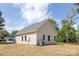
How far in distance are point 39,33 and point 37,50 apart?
349 millimetres

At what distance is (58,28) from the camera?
1478 cm

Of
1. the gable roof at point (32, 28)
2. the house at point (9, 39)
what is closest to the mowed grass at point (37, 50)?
the house at point (9, 39)

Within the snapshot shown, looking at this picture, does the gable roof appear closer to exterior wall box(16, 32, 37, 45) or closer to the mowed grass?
exterior wall box(16, 32, 37, 45)

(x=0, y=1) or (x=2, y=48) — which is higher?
(x=0, y=1)

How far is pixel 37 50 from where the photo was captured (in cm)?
1473

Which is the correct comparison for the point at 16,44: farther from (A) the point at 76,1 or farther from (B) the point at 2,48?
(A) the point at 76,1

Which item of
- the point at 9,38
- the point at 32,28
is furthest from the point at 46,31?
the point at 9,38

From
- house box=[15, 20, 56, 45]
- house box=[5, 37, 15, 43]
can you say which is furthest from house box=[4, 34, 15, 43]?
house box=[15, 20, 56, 45]

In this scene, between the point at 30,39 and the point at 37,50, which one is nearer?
the point at 37,50

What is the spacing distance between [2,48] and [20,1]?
3.25 ft

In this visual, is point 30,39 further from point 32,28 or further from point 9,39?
point 9,39

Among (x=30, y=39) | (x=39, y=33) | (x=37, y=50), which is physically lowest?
(x=37, y=50)

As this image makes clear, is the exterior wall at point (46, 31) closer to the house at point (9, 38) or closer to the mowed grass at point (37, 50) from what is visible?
the mowed grass at point (37, 50)

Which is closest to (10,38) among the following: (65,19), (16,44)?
(16,44)
